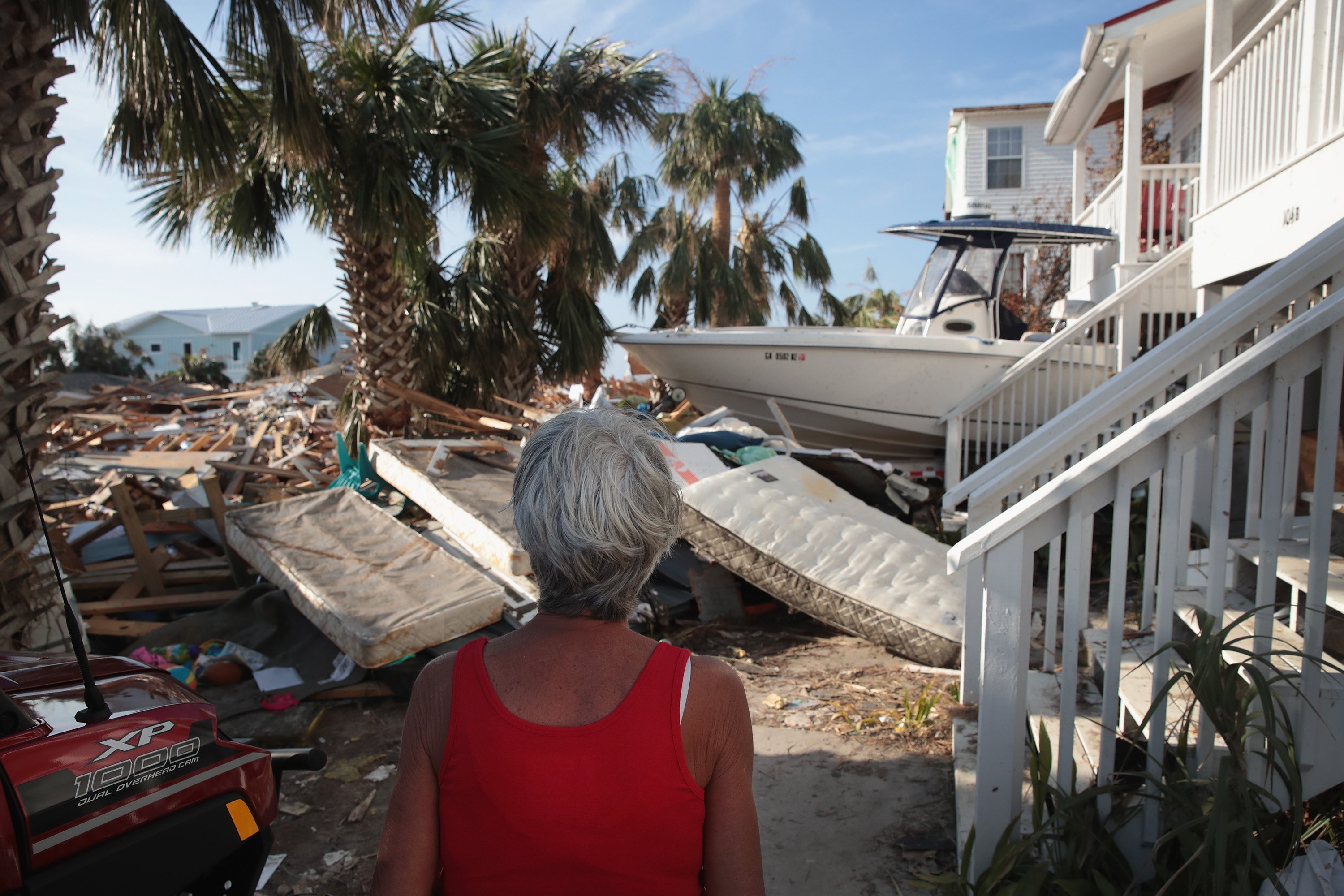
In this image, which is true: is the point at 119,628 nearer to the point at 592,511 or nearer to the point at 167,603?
the point at 167,603

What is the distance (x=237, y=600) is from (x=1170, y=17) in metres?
9.72

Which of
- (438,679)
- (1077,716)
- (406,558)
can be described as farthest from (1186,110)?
(438,679)

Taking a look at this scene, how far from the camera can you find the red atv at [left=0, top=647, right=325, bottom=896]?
161 centimetres

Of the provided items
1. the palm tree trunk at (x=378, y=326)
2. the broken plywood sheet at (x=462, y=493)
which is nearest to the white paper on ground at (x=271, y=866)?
the broken plywood sheet at (x=462, y=493)

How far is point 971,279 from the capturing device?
30.0ft

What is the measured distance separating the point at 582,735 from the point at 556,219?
8339 mm

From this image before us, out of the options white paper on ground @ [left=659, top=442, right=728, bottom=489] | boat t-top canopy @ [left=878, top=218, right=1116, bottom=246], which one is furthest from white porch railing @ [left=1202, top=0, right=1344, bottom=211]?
white paper on ground @ [left=659, top=442, right=728, bottom=489]

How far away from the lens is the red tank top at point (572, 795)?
1.35m

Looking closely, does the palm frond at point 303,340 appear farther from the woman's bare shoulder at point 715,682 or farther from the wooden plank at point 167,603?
the woman's bare shoulder at point 715,682

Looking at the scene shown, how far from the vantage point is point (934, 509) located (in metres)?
7.78

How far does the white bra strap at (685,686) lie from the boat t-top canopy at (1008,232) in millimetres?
8264

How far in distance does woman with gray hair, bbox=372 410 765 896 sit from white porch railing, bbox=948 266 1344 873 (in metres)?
1.24

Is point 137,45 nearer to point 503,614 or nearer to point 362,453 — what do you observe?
point 362,453

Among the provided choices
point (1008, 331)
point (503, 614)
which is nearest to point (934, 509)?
point (1008, 331)
